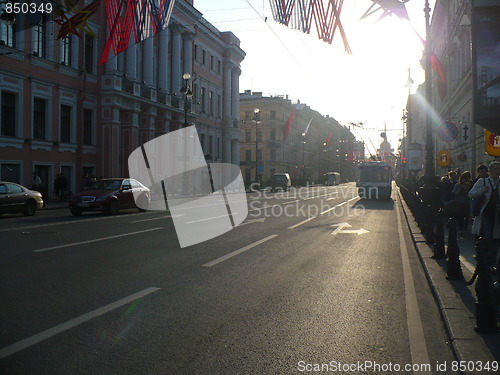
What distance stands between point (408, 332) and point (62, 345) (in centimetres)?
340

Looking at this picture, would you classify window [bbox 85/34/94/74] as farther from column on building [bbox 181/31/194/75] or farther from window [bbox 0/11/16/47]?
column on building [bbox 181/31/194/75]

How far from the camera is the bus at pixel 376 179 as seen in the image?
36.7m

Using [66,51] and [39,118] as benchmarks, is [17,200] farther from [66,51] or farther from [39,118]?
[66,51]

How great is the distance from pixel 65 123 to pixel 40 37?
5910 millimetres

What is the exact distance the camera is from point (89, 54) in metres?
35.1

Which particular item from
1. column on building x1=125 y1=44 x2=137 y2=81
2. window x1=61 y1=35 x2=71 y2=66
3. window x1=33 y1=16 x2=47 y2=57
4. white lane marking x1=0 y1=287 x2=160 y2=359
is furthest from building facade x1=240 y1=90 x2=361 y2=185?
white lane marking x1=0 y1=287 x2=160 y2=359

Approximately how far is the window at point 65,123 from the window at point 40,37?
162 inches

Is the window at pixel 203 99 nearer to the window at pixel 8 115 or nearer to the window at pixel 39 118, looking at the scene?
the window at pixel 39 118

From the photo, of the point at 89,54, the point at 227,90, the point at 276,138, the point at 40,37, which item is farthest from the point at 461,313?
the point at 276,138

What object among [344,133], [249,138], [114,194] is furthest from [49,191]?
[344,133]

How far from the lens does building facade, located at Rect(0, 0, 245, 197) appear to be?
28250mm

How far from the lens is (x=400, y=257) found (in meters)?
10.0

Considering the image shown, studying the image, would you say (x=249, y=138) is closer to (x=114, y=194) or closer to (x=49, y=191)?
(x=49, y=191)

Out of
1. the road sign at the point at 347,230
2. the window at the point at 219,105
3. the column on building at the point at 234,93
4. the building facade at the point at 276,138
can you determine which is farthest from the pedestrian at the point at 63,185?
the building facade at the point at 276,138
